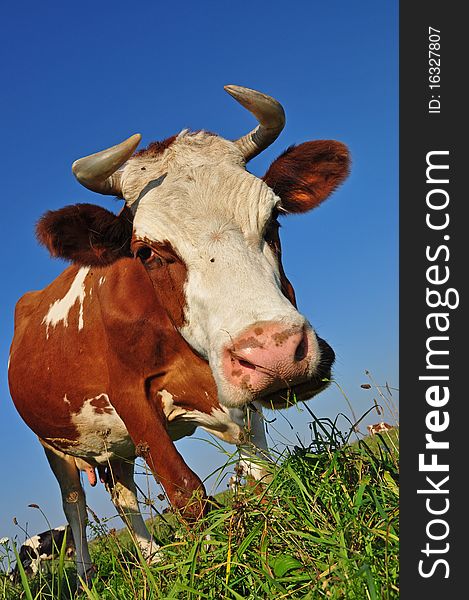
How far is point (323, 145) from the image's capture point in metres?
6.62

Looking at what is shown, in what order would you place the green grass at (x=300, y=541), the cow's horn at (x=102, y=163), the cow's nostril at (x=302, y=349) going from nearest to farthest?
the green grass at (x=300, y=541) → the cow's nostril at (x=302, y=349) → the cow's horn at (x=102, y=163)

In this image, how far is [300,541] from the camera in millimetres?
3209

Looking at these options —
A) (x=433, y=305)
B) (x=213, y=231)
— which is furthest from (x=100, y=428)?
(x=433, y=305)

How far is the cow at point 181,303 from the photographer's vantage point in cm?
446

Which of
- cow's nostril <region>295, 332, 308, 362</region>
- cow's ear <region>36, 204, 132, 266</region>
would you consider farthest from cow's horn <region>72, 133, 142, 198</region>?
cow's nostril <region>295, 332, 308, 362</region>

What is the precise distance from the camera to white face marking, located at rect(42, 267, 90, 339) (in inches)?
301

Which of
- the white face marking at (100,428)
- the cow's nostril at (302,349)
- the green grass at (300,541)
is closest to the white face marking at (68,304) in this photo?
the white face marking at (100,428)

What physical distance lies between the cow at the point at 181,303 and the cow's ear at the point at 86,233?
0.01 m

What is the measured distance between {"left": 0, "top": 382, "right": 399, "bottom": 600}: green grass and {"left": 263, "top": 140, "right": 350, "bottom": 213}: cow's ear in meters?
3.22

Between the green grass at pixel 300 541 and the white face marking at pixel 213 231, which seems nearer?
the green grass at pixel 300 541

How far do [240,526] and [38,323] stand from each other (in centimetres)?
572

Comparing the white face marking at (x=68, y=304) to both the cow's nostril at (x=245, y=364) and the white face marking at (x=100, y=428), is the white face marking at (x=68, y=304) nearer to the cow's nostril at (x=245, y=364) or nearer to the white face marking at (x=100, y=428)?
the white face marking at (x=100, y=428)

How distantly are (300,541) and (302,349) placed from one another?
1312mm

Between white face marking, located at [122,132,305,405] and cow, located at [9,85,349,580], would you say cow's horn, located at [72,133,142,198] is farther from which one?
white face marking, located at [122,132,305,405]
